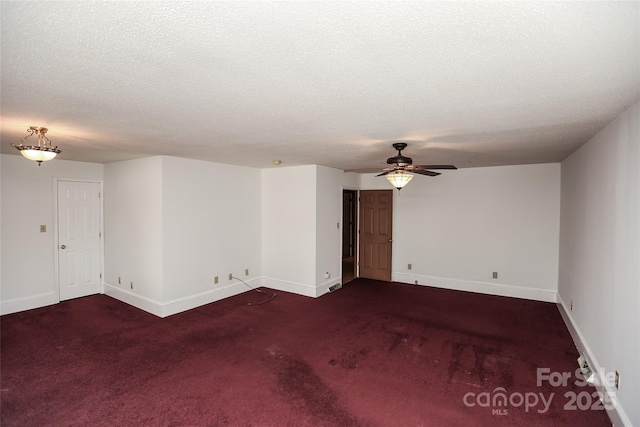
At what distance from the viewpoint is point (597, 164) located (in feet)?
10.3

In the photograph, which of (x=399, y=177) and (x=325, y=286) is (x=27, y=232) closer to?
(x=325, y=286)

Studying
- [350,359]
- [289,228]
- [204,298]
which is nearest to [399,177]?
[350,359]

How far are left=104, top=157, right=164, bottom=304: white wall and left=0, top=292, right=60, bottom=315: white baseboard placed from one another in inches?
30.1

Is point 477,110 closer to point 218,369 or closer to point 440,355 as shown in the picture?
point 440,355

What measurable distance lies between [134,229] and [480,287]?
20.1 ft

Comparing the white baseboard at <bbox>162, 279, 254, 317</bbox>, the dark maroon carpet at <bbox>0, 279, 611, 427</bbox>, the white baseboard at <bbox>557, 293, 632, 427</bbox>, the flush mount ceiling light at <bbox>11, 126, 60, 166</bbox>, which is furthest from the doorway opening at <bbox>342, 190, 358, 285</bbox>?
the flush mount ceiling light at <bbox>11, 126, 60, 166</bbox>

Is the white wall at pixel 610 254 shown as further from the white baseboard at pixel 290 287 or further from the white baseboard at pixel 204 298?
the white baseboard at pixel 204 298

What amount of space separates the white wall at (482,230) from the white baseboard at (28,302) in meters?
6.07

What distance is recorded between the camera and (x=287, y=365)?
3.28 m

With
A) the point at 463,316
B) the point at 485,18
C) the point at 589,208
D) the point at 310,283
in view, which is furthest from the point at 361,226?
the point at 485,18

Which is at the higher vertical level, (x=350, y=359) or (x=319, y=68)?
(x=319, y=68)

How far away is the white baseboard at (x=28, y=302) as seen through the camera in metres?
4.61

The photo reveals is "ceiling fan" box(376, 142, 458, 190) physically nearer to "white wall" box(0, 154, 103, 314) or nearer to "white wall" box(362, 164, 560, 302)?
"white wall" box(362, 164, 560, 302)

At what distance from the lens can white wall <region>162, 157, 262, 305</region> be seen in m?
4.70
